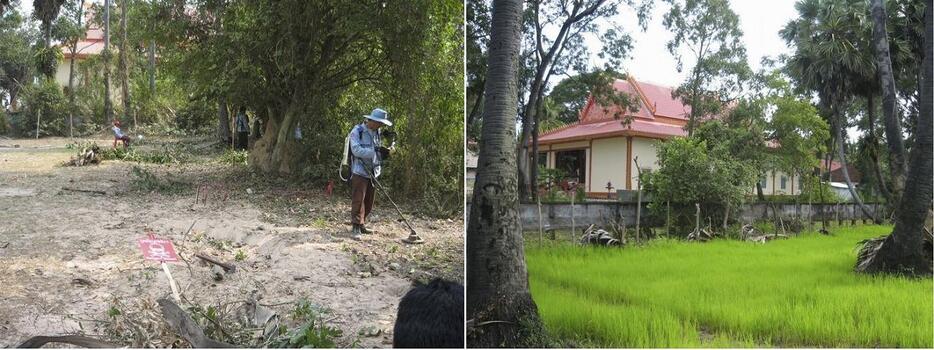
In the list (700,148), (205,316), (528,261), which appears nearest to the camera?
(205,316)

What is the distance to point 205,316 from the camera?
6.06 ft

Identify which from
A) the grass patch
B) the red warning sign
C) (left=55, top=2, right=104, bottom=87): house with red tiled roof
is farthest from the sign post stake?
the grass patch

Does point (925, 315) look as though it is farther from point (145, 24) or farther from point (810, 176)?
point (145, 24)

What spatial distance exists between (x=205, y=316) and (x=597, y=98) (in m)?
1.54

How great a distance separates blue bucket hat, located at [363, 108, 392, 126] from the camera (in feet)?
7.23

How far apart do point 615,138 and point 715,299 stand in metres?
0.70

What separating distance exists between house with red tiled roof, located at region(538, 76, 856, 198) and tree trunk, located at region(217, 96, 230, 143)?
143cm

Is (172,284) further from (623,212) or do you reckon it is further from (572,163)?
(623,212)

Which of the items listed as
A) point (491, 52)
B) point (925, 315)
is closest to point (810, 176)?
point (925, 315)

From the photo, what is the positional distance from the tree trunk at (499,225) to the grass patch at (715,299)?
0.17 meters

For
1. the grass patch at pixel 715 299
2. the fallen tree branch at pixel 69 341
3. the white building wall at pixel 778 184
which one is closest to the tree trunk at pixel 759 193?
the white building wall at pixel 778 184

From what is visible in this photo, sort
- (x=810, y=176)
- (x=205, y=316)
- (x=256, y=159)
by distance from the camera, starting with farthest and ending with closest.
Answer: (x=810, y=176)
(x=256, y=159)
(x=205, y=316)

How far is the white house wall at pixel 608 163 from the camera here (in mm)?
2244

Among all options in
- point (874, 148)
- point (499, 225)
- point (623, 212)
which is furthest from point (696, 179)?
point (874, 148)
